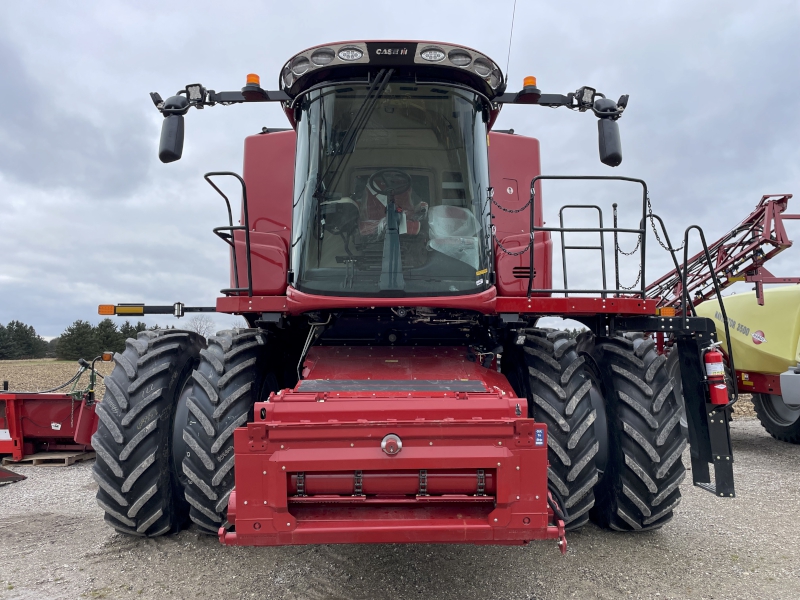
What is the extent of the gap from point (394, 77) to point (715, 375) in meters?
3.01

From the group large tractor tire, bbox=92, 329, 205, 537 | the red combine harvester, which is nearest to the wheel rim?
the red combine harvester

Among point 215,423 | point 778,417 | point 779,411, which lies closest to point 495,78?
point 215,423

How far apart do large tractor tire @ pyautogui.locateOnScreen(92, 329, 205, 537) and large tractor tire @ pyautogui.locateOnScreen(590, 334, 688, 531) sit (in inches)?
125

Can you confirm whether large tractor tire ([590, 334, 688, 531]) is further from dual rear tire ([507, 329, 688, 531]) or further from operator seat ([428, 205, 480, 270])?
operator seat ([428, 205, 480, 270])

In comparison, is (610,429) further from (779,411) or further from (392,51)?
(779,411)

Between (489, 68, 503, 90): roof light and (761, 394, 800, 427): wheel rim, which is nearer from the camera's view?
(489, 68, 503, 90): roof light

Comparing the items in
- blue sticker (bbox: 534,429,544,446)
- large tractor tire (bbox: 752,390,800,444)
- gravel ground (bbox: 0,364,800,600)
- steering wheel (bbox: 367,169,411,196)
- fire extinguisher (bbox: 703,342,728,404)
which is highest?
steering wheel (bbox: 367,169,411,196)

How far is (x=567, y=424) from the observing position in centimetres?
375

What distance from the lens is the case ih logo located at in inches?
150

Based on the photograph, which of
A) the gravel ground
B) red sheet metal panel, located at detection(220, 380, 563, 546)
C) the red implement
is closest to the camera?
red sheet metal panel, located at detection(220, 380, 563, 546)

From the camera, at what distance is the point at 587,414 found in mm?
3822

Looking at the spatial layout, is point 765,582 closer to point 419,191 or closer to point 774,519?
point 774,519

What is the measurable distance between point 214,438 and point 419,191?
7.03 feet

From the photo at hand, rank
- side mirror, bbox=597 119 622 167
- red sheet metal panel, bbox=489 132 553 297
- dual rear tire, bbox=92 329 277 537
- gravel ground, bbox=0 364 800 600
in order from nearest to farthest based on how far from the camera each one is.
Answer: gravel ground, bbox=0 364 800 600 → dual rear tire, bbox=92 329 277 537 → side mirror, bbox=597 119 622 167 → red sheet metal panel, bbox=489 132 553 297
